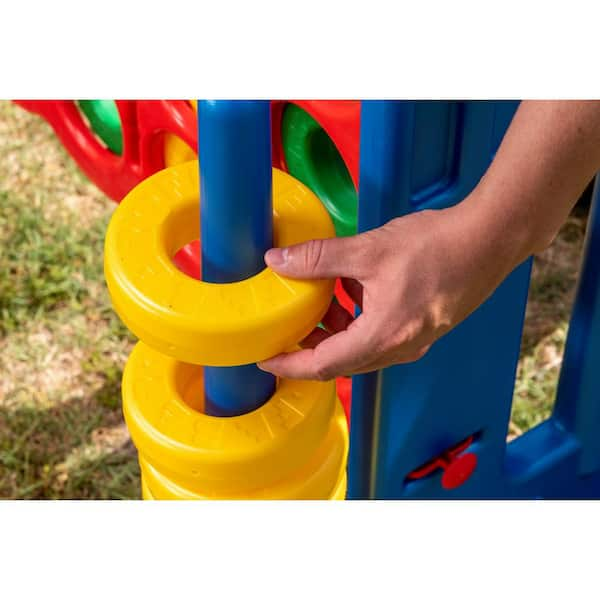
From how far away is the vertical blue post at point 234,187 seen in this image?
1011 millimetres

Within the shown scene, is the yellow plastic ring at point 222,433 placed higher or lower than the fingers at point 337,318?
lower

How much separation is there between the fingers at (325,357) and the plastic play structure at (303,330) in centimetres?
3

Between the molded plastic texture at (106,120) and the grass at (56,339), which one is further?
the molded plastic texture at (106,120)

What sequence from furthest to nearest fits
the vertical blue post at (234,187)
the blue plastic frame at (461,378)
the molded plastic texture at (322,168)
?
the molded plastic texture at (322,168), the blue plastic frame at (461,378), the vertical blue post at (234,187)

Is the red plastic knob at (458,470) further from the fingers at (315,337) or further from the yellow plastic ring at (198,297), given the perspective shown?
the yellow plastic ring at (198,297)

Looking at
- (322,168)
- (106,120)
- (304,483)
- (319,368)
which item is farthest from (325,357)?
(106,120)

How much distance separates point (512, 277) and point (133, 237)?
61 centimetres

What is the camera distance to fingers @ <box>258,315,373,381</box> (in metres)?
1.10

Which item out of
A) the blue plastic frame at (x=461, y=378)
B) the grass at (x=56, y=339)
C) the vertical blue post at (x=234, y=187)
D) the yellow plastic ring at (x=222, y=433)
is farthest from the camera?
the grass at (x=56, y=339)

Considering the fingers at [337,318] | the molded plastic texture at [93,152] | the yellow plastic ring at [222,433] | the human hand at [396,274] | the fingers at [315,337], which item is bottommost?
the molded plastic texture at [93,152]

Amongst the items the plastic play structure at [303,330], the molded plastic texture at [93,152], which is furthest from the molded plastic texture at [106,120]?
the plastic play structure at [303,330]

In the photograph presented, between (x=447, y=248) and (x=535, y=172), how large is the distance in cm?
11

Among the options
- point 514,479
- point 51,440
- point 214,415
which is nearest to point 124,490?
point 51,440

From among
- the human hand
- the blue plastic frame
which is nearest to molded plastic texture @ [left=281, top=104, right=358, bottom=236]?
the blue plastic frame
